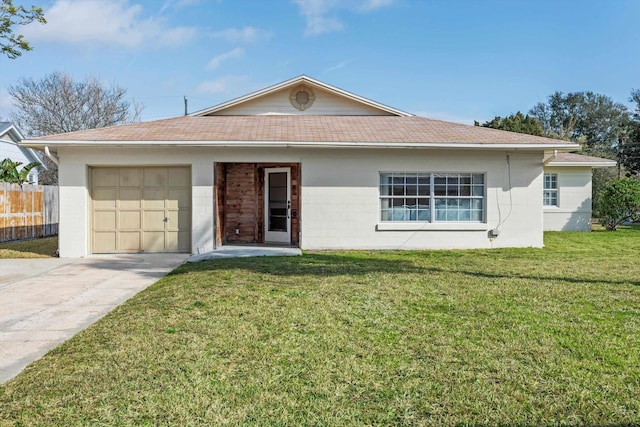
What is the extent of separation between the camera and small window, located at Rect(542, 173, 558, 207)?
1861cm

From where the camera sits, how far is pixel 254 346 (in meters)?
4.38

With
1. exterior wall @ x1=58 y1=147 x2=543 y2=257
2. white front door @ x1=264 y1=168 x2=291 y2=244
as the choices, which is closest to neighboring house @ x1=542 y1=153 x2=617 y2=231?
exterior wall @ x1=58 y1=147 x2=543 y2=257

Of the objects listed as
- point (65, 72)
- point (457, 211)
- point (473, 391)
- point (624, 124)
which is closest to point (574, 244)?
point (457, 211)

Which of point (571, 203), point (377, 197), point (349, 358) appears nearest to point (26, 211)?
point (377, 197)

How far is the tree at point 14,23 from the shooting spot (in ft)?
39.4

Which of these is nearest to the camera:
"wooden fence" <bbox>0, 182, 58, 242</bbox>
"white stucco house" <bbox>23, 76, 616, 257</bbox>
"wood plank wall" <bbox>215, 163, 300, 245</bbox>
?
"white stucco house" <bbox>23, 76, 616, 257</bbox>

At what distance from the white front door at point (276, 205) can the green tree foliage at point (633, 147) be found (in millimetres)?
35053

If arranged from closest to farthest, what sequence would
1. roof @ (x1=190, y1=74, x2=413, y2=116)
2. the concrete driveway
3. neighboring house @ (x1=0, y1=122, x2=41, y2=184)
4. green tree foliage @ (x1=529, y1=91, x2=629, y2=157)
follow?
the concrete driveway
roof @ (x1=190, y1=74, x2=413, y2=116)
neighboring house @ (x1=0, y1=122, x2=41, y2=184)
green tree foliage @ (x1=529, y1=91, x2=629, y2=157)

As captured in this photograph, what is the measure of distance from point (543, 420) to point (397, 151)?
9.89m

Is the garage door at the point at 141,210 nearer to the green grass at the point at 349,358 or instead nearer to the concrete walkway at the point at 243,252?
the concrete walkway at the point at 243,252

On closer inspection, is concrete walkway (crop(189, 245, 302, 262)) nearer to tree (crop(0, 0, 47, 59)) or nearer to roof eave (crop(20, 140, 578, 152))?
roof eave (crop(20, 140, 578, 152))

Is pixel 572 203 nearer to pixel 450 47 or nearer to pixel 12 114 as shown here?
pixel 450 47

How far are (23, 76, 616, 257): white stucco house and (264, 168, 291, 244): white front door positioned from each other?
2.63 ft

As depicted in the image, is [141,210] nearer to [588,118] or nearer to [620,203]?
[620,203]
